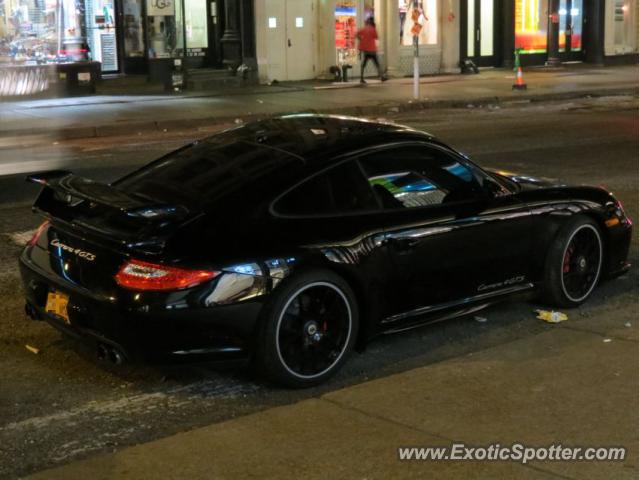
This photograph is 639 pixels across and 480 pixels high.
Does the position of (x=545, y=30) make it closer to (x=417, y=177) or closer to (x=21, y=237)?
(x=21, y=237)

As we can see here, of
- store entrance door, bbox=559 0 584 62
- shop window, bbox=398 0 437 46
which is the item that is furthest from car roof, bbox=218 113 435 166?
store entrance door, bbox=559 0 584 62

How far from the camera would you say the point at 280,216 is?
5.40m

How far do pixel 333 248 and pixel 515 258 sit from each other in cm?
151

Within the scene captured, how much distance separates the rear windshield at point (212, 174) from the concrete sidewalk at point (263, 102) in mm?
12295

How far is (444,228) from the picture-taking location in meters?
5.94

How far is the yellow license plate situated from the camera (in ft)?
17.6

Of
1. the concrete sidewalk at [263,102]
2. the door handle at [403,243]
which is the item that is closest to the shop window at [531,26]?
the concrete sidewalk at [263,102]

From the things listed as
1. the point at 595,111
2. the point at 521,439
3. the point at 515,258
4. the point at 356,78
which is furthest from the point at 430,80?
the point at 521,439

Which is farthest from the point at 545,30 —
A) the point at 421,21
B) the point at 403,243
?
the point at 403,243

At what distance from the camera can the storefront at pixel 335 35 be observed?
27.1 meters

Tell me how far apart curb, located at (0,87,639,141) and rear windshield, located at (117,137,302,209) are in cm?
1119

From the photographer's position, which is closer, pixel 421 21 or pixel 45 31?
pixel 45 31

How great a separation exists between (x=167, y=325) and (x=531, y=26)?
99.6ft

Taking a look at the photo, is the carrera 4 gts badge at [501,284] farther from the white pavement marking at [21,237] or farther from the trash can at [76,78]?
the trash can at [76,78]
